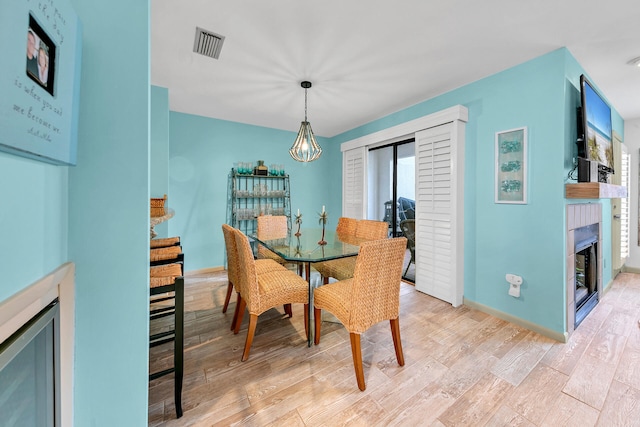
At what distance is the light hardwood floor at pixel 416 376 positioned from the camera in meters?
1.40

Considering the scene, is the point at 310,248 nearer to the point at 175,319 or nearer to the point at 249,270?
the point at 249,270

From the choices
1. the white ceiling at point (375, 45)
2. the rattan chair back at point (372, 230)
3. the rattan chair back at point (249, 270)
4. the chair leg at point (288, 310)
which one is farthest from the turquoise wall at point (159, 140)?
the rattan chair back at point (372, 230)

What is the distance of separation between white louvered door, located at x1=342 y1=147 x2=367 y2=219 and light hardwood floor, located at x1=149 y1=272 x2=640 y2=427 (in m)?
2.17

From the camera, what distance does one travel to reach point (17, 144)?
52 cm

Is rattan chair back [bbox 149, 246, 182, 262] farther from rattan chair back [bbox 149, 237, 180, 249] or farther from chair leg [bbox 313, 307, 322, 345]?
chair leg [bbox 313, 307, 322, 345]

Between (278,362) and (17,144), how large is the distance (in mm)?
1832

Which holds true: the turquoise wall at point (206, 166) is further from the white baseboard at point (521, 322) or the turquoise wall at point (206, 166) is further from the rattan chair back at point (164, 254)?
the white baseboard at point (521, 322)

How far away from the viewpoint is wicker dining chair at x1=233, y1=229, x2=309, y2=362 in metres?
1.78

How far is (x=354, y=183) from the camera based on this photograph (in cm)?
440

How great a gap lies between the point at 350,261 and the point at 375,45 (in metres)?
2.01

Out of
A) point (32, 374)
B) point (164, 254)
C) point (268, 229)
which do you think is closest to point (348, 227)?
point (268, 229)

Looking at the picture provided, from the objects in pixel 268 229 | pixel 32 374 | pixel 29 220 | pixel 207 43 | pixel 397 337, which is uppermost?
pixel 207 43

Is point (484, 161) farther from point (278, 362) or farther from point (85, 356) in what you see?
point (85, 356)

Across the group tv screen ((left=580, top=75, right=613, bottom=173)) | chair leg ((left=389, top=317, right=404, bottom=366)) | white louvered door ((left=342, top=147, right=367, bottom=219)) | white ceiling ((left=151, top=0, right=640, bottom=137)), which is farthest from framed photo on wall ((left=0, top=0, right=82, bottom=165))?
white louvered door ((left=342, top=147, right=367, bottom=219))
